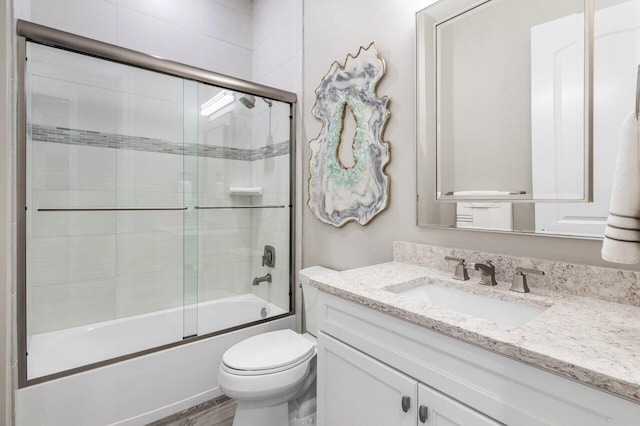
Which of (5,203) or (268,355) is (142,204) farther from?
(268,355)

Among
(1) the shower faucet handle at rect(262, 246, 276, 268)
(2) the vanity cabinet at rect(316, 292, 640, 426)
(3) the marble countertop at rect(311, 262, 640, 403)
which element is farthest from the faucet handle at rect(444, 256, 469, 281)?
(1) the shower faucet handle at rect(262, 246, 276, 268)

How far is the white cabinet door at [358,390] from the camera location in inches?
36.5

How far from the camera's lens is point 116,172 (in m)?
2.08

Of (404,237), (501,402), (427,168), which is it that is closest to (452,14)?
(427,168)

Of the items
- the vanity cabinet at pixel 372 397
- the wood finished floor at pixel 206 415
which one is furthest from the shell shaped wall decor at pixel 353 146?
the wood finished floor at pixel 206 415

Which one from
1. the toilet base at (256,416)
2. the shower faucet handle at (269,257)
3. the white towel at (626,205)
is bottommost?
the toilet base at (256,416)

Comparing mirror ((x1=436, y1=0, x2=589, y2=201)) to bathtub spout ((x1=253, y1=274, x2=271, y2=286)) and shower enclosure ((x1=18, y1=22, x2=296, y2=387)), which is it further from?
bathtub spout ((x1=253, y1=274, x2=271, y2=286))

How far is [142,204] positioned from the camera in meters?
2.14

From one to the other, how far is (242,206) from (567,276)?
198 centimetres

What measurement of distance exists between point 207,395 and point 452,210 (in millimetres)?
1723

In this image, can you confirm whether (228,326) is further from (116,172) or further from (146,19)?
(146,19)

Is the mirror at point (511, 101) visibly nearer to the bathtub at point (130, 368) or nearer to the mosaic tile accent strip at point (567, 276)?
the mosaic tile accent strip at point (567, 276)

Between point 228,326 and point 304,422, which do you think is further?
point 228,326

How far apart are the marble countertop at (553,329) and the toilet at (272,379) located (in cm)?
55
